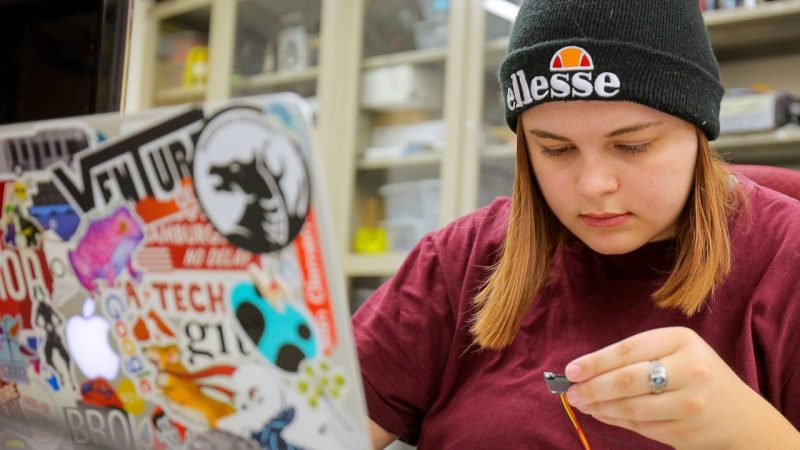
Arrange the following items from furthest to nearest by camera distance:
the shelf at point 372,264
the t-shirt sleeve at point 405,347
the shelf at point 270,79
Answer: the shelf at point 270,79
the shelf at point 372,264
the t-shirt sleeve at point 405,347

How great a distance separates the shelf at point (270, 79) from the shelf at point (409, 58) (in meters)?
0.27

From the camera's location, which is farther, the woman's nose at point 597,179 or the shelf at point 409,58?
the shelf at point 409,58

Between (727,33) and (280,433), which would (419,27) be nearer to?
(727,33)

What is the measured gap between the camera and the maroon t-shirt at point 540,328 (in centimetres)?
84

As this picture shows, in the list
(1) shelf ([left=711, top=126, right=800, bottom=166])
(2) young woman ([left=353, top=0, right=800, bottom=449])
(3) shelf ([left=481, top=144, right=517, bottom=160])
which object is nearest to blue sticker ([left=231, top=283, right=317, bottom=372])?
(2) young woman ([left=353, top=0, right=800, bottom=449])

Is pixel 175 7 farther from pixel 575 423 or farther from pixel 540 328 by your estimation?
pixel 575 423

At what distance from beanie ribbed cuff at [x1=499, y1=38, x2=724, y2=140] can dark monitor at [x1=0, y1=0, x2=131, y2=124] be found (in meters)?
0.41

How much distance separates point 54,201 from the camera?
565 mm

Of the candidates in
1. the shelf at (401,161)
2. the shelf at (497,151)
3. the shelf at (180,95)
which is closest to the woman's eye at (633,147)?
the shelf at (497,151)

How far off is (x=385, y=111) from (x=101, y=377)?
2.73 m

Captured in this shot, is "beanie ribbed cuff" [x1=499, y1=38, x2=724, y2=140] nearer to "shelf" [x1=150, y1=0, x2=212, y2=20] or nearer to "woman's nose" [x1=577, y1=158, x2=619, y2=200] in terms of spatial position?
"woman's nose" [x1=577, y1=158, x2=619, y2=200]

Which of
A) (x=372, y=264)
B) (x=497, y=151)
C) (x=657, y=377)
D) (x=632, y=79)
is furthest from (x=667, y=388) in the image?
(x=372, y=264)

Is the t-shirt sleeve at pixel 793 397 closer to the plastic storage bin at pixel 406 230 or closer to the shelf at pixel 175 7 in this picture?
the plastic storage bin at pixel 406 230

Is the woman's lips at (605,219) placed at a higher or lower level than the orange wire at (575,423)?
higher
